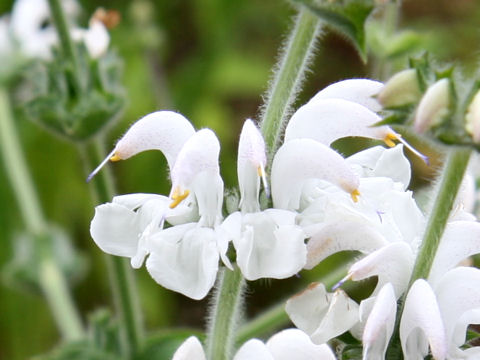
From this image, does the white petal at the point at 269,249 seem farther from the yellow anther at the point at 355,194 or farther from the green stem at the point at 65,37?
the green stem at the point at 65,37

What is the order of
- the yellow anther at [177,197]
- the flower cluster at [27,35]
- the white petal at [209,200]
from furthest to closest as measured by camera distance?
the flower cluster at [27,35], the white petal at [209,200], the yellow anther at [177,197]

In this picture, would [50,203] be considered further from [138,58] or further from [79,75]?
[79,75]

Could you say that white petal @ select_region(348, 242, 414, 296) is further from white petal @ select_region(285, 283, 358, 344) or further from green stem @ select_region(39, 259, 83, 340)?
green stem @ select_region(39, 259, 83, 340)

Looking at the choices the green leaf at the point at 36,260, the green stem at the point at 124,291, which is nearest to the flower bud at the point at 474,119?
the green stem at the point at 124,291

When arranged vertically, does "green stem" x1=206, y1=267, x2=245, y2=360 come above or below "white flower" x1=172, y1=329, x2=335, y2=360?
above

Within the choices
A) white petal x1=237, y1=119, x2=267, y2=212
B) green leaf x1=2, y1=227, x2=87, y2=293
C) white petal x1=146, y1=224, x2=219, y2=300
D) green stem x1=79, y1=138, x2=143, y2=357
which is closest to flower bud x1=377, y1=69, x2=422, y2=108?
white petal x1=237, y1=119, x2=267, y2=212
